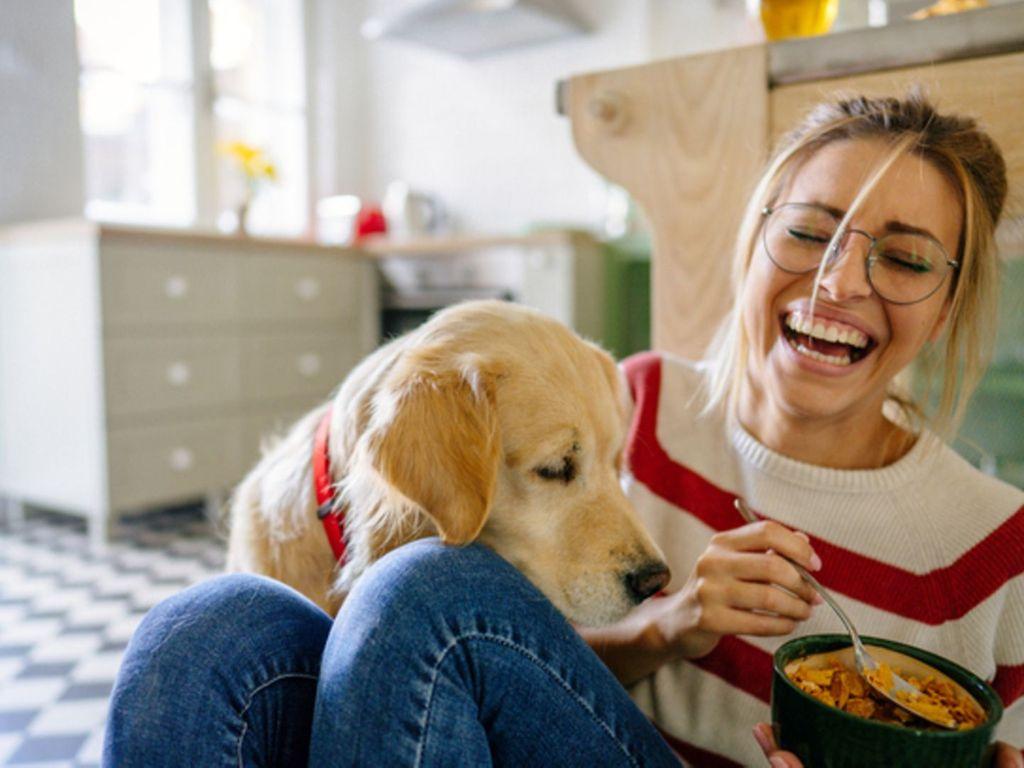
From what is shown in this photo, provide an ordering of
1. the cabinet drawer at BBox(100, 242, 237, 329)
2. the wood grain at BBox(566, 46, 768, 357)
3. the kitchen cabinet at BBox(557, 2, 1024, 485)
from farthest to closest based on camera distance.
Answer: the cabinet drawer at BBox(100, 242, 237, 329)
the wood grain at BBox(566, 46, 768, 357)
the kitchen cabinet at BBox(557, 2, 1024, 485)

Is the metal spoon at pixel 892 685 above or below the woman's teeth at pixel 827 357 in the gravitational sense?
below

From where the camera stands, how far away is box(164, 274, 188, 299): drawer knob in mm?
3031

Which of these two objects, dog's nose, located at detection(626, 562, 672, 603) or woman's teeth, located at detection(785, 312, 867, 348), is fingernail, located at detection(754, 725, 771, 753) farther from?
woman's teeth, located at detection(785, 312, 867, 348)

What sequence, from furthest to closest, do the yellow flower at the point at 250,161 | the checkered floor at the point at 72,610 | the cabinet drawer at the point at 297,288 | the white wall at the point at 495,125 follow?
the white wall at the point at 495,125
the yellow flower at the point at 250,161
the cabinet drawer at the point at 297,288
the checkered floor at the point at 72,610

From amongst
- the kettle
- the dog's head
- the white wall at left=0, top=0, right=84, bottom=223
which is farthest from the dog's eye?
the kettle

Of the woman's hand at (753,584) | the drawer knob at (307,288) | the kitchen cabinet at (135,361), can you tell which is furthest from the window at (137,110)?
the woman's hand at (753,584)

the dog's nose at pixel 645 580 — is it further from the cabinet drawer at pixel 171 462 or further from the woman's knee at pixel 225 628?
the cabinet drawer at pixel 171 462

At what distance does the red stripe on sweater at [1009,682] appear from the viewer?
2.77 feet

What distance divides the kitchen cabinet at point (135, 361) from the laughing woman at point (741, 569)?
2.29 m

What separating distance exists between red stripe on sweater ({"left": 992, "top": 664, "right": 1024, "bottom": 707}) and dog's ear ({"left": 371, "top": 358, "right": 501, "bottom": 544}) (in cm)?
57

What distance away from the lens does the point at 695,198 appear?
4.05 feet

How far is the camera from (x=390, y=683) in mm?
736

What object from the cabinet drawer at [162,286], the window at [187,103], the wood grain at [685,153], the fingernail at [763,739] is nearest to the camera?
the fingernail at [763,739]

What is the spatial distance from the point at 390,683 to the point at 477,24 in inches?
151
